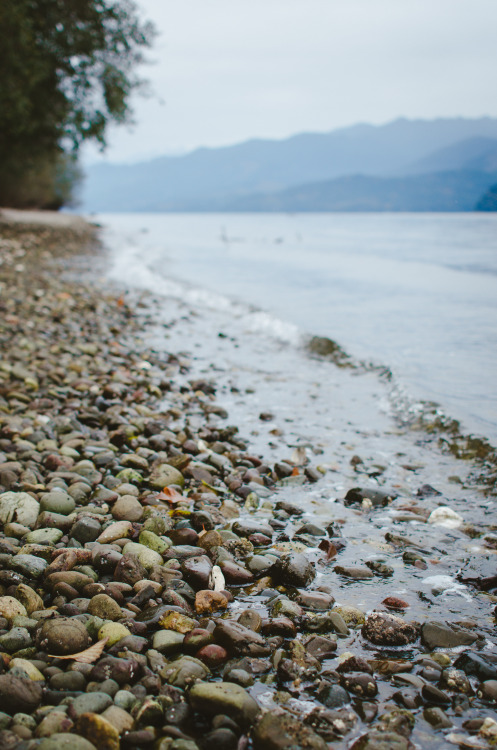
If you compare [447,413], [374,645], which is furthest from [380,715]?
[447,413]

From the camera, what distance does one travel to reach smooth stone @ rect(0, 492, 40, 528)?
3328 mm

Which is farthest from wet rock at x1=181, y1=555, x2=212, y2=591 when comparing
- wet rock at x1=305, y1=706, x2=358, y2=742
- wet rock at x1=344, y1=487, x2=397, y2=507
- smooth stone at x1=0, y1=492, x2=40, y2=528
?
wet rock at x1=344, y1=487, x2=397, y2=507

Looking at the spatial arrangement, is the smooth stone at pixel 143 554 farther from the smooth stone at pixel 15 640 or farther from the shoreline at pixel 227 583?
the smooth stone at pixel 15 640

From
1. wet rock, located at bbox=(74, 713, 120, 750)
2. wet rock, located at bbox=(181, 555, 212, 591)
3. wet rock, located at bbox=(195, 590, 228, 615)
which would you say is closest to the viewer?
wet rock, located at bbox=(74, 713, 120, 750)

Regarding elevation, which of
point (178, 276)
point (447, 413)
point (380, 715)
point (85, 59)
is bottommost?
point (380, 715)

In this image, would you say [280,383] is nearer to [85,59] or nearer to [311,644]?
[311,644]

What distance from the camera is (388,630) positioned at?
258 centimetres

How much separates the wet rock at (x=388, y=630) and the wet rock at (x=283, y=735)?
716mm

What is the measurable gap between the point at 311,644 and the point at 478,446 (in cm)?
360

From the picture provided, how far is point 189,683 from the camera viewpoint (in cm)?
221

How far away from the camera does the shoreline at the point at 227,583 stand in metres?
2.06

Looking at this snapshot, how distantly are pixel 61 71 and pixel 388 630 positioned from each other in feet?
80.9

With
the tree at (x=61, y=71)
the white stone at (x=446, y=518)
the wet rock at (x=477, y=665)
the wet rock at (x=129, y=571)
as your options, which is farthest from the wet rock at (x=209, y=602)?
the tree at (x=61, y=71)

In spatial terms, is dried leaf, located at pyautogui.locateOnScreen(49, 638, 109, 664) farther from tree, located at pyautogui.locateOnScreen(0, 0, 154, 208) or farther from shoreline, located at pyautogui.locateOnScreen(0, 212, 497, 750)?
tree, located at pyautogui.locateOnScreen(0, 0, 154, 208)
